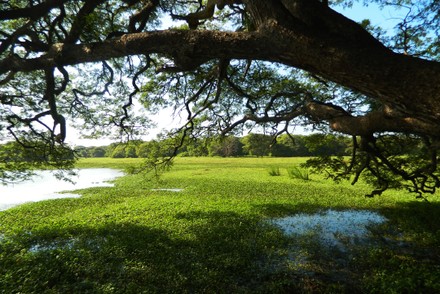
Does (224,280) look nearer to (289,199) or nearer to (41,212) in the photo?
(289,199)

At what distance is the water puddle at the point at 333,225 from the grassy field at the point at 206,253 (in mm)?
376

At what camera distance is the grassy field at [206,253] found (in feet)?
17.8

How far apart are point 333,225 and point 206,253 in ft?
20.1

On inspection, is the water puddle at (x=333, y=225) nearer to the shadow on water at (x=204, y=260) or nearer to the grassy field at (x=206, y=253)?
the grassy field at (x=206, y=253)

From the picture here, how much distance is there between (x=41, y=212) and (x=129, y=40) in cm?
1402

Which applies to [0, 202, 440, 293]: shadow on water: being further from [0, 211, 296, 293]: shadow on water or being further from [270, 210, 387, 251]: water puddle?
[270, 210, 387, 251]: water puddle

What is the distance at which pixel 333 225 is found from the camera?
10422mm

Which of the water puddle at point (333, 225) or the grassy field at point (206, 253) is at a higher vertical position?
the grassy field at point (206, 253)

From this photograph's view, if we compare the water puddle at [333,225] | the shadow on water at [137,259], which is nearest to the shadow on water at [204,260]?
the shadow on water at [137,259]

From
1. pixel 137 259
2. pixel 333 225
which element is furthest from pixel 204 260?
pixel 333 225

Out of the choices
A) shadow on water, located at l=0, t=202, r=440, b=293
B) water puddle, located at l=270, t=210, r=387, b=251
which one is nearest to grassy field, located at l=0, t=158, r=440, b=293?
shadow on water, located at l=0, t=202, r=440, b=293

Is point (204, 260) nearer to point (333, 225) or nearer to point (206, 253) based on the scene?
point (206, 253)

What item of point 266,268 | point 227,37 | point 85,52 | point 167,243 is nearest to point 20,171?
point 167,243

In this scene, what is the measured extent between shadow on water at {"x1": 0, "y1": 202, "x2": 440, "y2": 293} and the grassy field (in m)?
0.03
